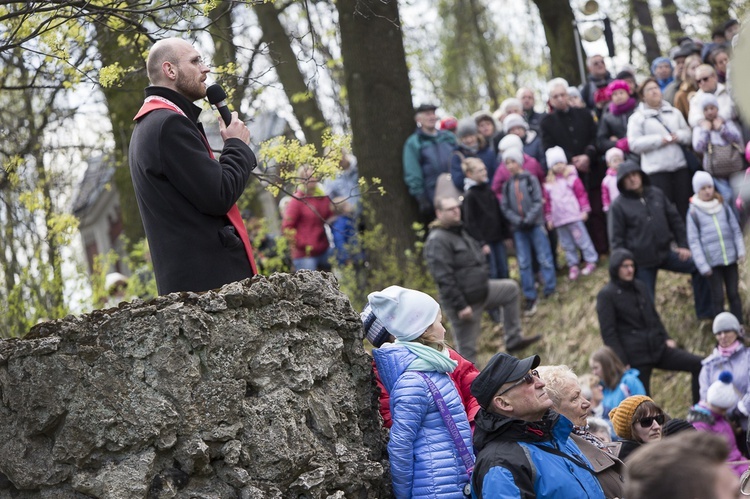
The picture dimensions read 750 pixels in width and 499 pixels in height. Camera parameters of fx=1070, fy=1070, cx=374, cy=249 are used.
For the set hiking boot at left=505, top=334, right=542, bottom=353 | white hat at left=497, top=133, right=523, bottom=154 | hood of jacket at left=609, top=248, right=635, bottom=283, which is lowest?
hiking boot at left=505, top=334, right=542, bottom=353

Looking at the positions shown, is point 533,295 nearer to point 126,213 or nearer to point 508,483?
point 126,213

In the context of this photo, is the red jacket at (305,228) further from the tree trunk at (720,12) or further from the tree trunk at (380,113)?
the tree trunk at (720,12)

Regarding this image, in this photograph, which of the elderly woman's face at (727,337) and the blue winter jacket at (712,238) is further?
the blue winter jacket at (712,238)

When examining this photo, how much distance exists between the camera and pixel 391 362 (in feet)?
15.9

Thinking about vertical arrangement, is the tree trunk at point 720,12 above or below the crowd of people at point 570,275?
above


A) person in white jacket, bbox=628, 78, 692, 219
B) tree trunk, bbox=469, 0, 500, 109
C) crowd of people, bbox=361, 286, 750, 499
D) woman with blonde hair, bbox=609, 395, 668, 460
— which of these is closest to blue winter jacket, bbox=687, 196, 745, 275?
person in white jacket, bbox=628, 78, 692, 219

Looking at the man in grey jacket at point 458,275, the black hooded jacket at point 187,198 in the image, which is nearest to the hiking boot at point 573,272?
the man in grey jacket at point 458,275

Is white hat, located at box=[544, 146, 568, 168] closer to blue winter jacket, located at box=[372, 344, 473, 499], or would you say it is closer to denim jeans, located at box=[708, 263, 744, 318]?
denim jeans, located at box=[708, 263, 744, 318]

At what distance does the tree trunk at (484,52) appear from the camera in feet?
78.8

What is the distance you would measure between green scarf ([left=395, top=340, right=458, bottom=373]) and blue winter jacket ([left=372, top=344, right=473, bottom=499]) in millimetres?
28

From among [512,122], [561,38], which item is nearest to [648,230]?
[512,122]

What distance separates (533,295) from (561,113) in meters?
2.28

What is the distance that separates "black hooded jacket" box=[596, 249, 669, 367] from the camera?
9898 mm

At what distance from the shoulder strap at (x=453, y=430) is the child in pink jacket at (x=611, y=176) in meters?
7.50
